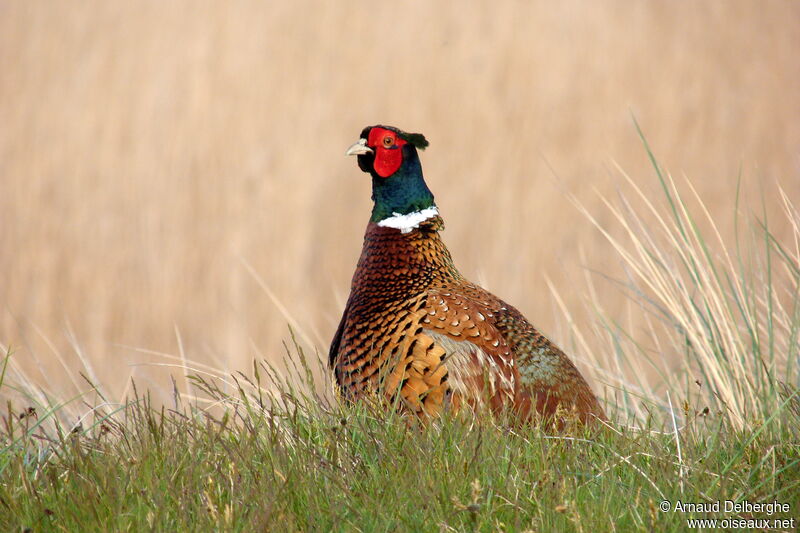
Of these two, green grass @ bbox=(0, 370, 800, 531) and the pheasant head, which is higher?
the pheasant head

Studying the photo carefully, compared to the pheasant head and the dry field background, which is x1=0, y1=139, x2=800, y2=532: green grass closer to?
the pheasant head

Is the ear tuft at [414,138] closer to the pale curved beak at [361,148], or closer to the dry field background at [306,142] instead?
the pale curved beak at [361,148]

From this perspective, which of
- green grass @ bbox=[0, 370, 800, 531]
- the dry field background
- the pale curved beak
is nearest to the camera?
green grass @ bbox=[0, 370, 800, 531]

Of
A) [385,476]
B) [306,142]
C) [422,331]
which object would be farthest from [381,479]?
[306,142]

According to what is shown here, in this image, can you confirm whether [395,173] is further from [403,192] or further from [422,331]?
[422,331]

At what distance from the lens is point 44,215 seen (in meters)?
5.73

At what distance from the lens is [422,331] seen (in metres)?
2.71

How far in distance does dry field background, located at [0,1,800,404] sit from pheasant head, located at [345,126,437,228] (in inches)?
91.5

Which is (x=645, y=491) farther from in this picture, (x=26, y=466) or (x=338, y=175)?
(x=338, y=175)

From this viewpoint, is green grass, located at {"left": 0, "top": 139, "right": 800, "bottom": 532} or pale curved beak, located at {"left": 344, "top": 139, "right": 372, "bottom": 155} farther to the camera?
pale curved beak, located at {"left": 344, "top": 139, "right": 372, "bottom": 155}

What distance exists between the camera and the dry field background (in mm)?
5539

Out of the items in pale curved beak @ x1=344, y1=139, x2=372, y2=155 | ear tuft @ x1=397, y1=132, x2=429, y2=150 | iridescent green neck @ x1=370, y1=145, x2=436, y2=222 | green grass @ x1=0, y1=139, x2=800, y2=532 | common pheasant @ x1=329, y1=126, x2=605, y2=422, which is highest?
ear tuft @ x1=397, y1=132, x2=429, y2=150

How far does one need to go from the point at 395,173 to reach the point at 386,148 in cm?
9

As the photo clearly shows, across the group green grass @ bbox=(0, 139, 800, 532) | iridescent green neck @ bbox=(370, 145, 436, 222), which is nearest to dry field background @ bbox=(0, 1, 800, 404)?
iridescent green neck @ bbox=(370, 145, 436, 222)
